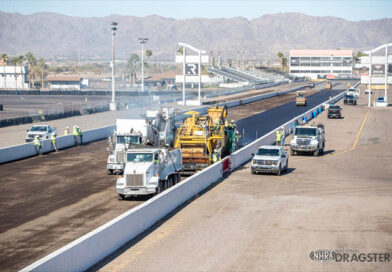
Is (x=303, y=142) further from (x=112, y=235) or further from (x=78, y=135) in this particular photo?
(x=112, y=235)

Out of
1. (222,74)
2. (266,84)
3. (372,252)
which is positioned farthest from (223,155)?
(222,74)

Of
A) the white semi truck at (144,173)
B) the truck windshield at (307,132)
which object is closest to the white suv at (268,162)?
the white semi truck at (144,173)

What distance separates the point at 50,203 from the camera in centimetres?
2570

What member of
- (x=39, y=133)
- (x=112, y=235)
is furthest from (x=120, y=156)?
(x=39, y=133)

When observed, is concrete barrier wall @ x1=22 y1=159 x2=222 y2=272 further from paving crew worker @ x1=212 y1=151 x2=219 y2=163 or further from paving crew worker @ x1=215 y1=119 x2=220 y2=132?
paving crew worker @ x1=215 y1=119 x2=220 y2=132

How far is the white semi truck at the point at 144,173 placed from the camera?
25.3m

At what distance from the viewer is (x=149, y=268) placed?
16.8 metres

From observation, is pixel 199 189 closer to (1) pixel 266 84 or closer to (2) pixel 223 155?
(2) pixel 223 155

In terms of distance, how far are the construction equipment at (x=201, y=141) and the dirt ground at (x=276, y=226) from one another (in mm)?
2044

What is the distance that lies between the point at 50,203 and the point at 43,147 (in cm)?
1756

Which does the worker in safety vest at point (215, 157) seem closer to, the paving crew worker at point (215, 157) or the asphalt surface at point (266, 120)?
the paving crew worker at point (215, 157)

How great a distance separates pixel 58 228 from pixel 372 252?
11.6 m

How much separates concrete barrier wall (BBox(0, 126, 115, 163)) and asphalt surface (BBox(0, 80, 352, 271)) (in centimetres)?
106

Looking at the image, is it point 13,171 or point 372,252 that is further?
point 13,171
